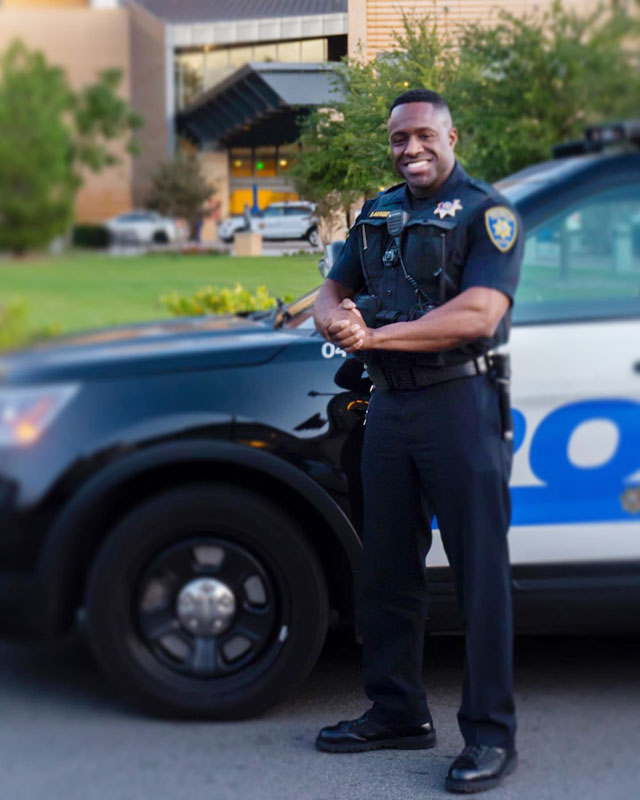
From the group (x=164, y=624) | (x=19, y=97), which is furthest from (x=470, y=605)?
(x=19, y=97)

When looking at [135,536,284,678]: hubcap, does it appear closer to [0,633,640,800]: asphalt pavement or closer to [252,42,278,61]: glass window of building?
[0,633,640,800]: asphalt pavement

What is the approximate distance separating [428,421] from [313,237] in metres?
0.53

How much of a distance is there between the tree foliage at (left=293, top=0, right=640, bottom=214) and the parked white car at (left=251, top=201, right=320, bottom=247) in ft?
0.18

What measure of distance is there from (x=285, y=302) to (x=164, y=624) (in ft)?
3.05

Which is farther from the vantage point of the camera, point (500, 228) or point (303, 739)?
point (303, 739)

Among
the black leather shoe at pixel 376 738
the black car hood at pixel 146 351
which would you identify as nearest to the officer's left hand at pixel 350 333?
the black car hood at pixel 146 351

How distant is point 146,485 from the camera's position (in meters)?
2.95

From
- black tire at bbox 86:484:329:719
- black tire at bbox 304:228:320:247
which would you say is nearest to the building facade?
black tire at bbox 304:228:320:247

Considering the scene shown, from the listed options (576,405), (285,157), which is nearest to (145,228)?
(285,157)

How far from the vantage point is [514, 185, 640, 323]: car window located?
9.76 ft

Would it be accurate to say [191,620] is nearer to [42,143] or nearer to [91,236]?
[91,236]

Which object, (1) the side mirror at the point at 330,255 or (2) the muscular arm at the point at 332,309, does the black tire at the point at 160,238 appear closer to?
(2) the muscular arm at the point at 332,309

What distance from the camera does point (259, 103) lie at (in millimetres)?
2428

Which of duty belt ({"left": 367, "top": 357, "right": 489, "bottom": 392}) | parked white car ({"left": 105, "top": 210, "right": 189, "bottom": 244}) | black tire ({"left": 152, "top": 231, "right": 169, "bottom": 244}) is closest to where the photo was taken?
parked white car ({"left": 105, "top": 210, "right": 189, "bottom": 244})
